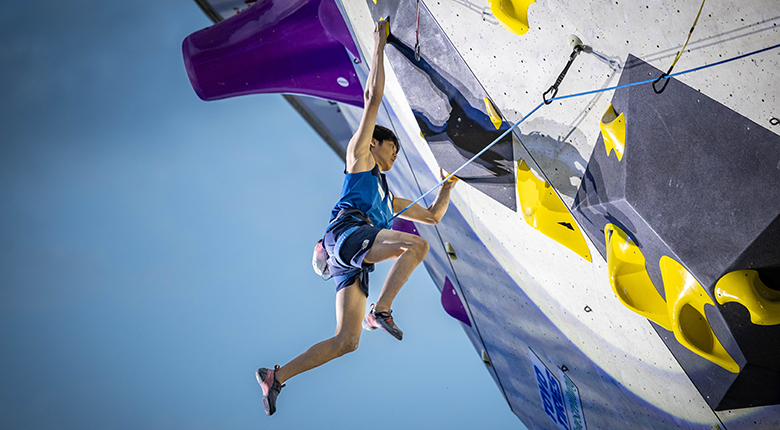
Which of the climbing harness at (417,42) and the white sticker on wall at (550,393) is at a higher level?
the climbing harness at (417,42)

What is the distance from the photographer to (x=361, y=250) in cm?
183

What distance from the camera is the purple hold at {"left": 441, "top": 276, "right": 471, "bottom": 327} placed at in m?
3.92

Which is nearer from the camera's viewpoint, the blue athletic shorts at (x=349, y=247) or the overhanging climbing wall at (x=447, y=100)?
the blue athletic shorts at (x=349, y=247)

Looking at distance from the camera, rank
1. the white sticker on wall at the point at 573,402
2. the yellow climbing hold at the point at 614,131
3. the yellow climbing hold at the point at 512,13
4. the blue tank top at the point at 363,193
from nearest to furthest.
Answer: the yellow climbing hold at the point at 614,131
the yellow climbing hold at the point at 512,13
the blue tank top at the point at 363,193
the white sticker on wall at the point at 573,402

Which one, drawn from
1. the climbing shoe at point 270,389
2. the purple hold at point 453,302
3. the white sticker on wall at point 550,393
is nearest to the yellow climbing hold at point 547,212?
the climbing shoe at point 270,389

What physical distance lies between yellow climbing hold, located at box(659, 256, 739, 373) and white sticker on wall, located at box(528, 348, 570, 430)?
165 centimetres

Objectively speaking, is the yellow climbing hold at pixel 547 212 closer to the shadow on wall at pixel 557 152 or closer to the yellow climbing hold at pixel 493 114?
the shadow on wall at pixel 557 152

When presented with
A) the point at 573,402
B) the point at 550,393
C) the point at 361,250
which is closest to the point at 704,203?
the point at 361,250

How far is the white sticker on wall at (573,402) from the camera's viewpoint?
278 cm

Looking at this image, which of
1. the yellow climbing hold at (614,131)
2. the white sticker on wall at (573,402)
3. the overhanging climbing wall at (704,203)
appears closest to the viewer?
the overhanging climbing wall at (704,203)

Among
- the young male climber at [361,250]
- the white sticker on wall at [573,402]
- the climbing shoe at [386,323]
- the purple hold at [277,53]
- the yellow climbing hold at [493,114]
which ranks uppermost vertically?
the purple hold at [277,53]

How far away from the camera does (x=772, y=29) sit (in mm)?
1025

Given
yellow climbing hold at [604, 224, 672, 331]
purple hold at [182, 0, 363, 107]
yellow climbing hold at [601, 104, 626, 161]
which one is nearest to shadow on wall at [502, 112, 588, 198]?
yellow climbing hold at [601, 104, 626, 161]

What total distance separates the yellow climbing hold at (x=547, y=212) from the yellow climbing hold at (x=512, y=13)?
54 cm
